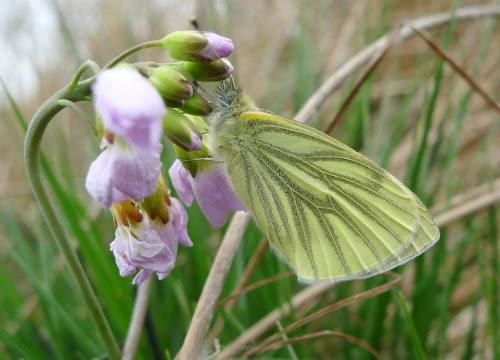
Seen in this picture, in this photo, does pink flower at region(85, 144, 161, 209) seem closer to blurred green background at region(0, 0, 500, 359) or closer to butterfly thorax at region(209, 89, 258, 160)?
blurred green background at region(0, 0, 500, 359)

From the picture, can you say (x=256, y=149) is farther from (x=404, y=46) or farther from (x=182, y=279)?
(x=404, y=46)

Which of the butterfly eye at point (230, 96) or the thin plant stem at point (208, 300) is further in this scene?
the butterfly eye at point (230, 96)

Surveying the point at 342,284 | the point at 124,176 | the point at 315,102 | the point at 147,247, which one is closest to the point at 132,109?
the point at 124,176

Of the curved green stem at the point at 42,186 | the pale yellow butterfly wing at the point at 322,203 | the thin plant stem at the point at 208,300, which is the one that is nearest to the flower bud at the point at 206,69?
the curved green stem at the point at 42,186

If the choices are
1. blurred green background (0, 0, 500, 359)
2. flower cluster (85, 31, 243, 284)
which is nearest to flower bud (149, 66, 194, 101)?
flower cluster (85, 31, 243, 284)

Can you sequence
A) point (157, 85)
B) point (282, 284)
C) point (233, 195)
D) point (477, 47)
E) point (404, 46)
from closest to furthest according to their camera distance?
point (157, 85) → point (233, 195) → point (282, 284) → point (477, 47) → point (404, 46)

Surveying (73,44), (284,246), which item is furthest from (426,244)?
(73,44)

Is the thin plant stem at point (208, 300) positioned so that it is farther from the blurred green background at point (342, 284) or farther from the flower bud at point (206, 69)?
the flower bud at point (206, 69)
